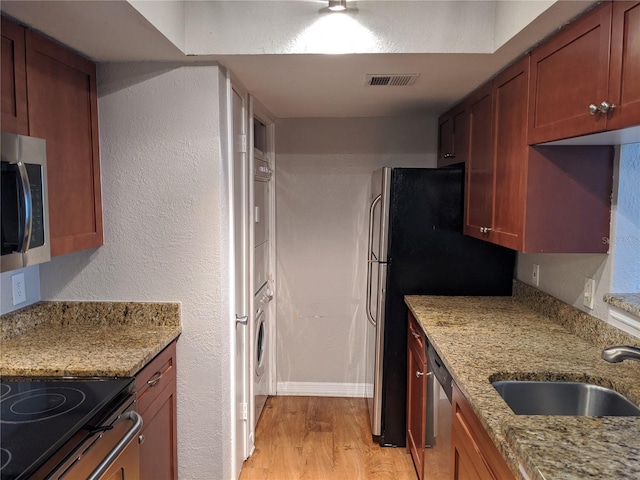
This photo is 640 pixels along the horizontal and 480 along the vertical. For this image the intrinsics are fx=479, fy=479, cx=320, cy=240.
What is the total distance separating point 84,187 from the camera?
2.03 metres

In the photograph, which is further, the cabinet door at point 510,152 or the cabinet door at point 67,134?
the cabinet door at point 510,152

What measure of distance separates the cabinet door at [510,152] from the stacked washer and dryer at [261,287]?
4.52ft

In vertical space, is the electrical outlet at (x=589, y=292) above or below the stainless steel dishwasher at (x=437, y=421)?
above

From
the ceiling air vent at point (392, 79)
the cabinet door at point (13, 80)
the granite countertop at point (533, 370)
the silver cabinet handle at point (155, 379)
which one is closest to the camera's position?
the granite countertop at point (533, 370)

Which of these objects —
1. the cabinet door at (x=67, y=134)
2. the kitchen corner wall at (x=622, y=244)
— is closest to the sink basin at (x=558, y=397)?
the kitchen corner wall at (x=622, y=244)

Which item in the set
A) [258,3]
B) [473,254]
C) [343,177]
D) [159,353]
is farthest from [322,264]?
[258,3]

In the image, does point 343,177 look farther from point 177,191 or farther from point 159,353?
point 159,353

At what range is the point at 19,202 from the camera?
1.44m

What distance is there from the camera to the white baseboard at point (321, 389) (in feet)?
12.0

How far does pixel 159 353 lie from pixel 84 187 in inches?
30.3

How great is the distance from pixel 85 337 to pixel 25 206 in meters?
0.75

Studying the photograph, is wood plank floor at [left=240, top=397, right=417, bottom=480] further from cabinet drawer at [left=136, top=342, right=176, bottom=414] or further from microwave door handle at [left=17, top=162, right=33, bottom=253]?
microwave door handle at [left=17, top=162, right=33, bottom=253]

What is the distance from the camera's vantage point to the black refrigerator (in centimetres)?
270

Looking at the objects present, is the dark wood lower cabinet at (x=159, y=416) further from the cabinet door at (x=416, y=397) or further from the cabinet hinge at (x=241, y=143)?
the cabinet door at (x=416, y=397)
